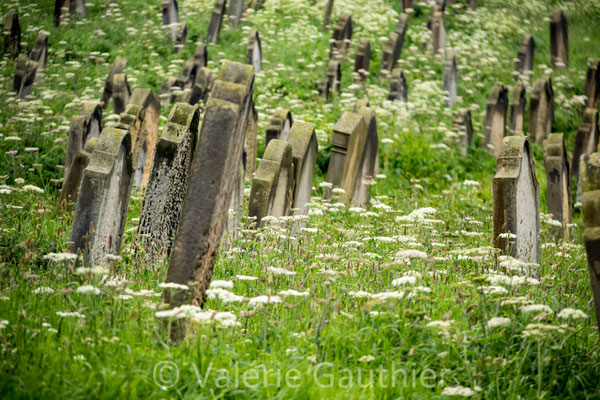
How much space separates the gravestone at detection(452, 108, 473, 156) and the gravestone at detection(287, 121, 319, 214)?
17.7 ft

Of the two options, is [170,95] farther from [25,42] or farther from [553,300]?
[553,300]

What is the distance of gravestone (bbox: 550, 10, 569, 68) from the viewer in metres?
19.8

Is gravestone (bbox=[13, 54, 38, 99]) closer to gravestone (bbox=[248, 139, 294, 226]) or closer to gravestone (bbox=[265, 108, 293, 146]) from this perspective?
gravestone (bbox=[265, 108, 293, 146])

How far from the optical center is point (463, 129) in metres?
12.7

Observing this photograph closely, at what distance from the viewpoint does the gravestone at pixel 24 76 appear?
1209 centimetres

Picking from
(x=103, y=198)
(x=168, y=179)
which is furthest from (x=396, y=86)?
(x=103, y=198)

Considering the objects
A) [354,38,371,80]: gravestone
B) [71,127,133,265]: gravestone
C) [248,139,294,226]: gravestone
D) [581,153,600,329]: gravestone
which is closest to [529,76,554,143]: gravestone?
[354,38,371,80]: gravestone

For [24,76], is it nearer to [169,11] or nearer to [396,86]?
[169,11]

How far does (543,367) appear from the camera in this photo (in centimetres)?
387

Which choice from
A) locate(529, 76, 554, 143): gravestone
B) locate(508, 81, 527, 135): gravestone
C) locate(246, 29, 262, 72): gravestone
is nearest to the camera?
locate(508, 81, 527, 135): gravestone

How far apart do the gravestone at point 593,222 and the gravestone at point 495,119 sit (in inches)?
378

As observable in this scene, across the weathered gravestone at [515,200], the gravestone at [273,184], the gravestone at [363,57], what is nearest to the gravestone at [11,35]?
the gravestone at [363,57]

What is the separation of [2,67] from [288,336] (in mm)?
11789

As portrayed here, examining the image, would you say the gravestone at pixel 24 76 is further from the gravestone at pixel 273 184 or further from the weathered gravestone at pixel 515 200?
the weathered gravestone at pixel 515 200
